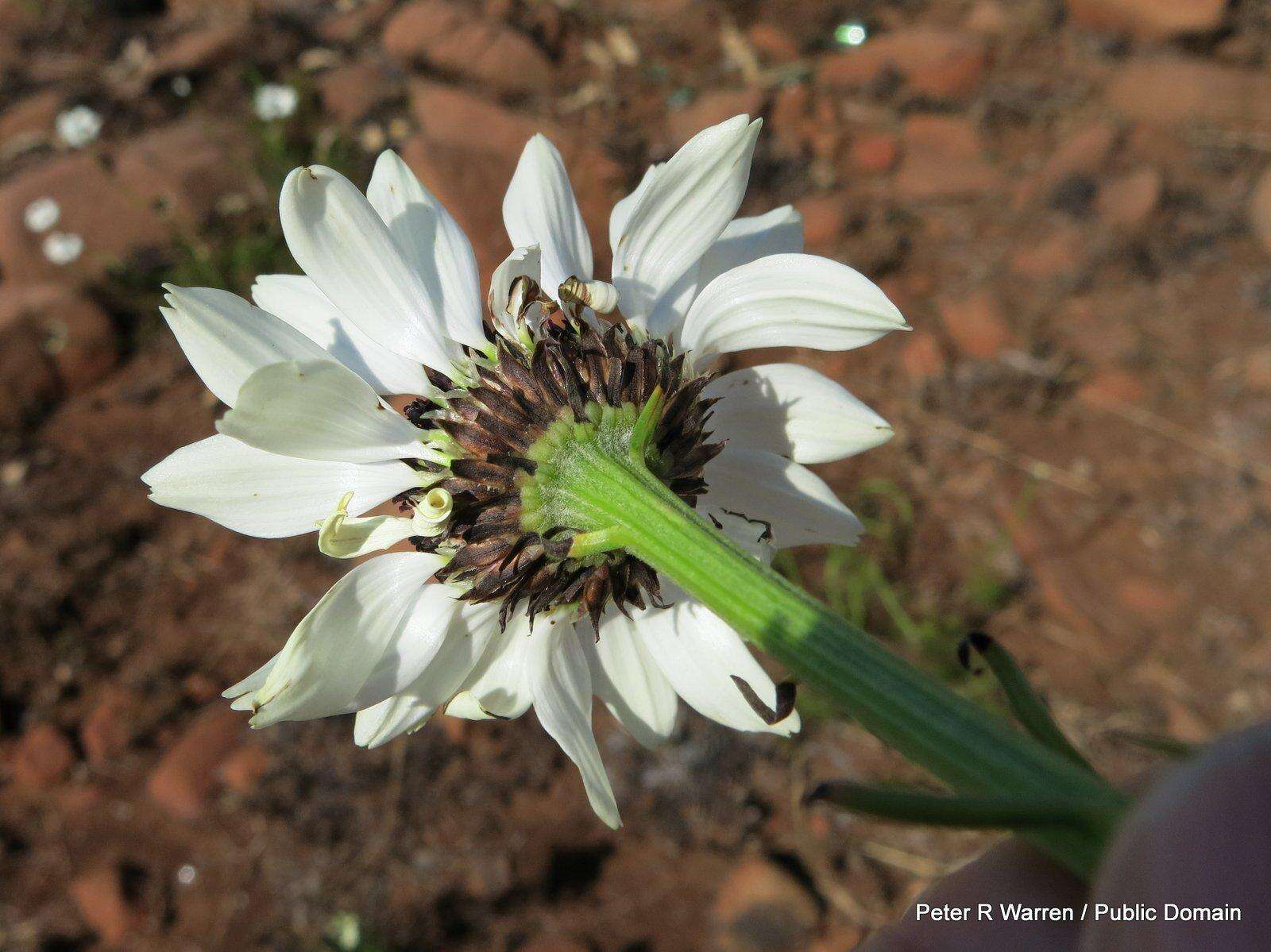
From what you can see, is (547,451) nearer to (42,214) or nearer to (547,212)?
(547,212)

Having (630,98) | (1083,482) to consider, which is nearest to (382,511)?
(1083,482)

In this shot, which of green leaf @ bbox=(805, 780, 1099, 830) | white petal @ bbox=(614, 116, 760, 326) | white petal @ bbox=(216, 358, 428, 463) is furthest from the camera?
white petal @ bbox=(614, 116, 760, 326)

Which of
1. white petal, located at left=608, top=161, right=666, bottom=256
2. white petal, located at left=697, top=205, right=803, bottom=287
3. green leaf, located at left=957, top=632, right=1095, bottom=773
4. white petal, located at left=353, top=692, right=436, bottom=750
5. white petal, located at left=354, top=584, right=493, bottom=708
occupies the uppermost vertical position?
white petal, located at left=608, top=161, right=666, bottom=256

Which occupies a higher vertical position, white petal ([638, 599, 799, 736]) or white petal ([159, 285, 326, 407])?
white petal ([159, 285, 326, 407])

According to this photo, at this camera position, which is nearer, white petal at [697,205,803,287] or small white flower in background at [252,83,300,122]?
white petal at [697,205,803,287]

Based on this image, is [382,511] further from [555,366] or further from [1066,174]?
[1066,174]

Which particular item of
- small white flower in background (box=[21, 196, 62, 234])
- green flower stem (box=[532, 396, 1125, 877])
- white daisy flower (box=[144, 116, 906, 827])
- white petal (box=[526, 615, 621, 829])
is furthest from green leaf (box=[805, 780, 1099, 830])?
small white flower in background (box=[21, 196, 62, 234])

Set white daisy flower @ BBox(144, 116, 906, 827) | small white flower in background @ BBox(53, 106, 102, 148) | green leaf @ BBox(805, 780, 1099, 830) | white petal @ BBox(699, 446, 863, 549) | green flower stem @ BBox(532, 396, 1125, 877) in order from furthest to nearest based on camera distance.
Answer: small white flower in background @ BBox(53, 106, 102, 148)
white petal @ BBox(699, 446, 863, 549)
white daisy flower @ BBox(144, 116, 906, 827)
green flower stem @ BBox(532, 396, 1125, 877)
green leaf @ BBox(805, 780, 1099, 830)

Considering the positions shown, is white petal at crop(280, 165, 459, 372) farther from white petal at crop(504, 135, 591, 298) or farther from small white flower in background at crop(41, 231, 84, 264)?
small white flower in background at crop(41, 231, 84, 264)
